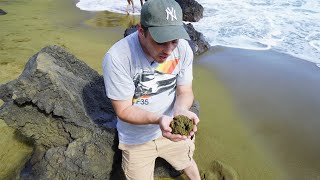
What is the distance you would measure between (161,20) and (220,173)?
6.44ft

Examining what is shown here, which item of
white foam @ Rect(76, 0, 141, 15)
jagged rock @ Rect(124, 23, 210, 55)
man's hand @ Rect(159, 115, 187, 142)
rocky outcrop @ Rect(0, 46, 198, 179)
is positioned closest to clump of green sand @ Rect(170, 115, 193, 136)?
man's hand @ Rect(159, 115, 187, 142)

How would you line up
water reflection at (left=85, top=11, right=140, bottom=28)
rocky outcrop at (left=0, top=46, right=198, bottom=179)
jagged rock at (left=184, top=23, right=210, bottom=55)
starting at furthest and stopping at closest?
water reflection at (left=85, top=11, right=140, bottom=28) → jagged rock at (left=184, top=23, right=210, bottom=55) → rocky outcrop at (left=0, top=46, right=198, bottom=179)

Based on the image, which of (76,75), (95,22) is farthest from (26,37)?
(76,75)

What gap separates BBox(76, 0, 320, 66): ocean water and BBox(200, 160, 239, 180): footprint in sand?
3937 millimetres

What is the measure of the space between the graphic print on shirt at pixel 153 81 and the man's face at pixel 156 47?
0.37 ft

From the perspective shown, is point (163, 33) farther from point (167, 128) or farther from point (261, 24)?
point (261, 24)

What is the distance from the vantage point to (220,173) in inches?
129

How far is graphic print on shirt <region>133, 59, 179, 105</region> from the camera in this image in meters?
2.32

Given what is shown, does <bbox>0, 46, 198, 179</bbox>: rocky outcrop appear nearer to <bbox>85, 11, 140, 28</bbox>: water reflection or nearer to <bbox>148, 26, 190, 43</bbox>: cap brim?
<bbox>148, 26, 190, 43</bbox>: cap brim

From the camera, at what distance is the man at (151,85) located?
205 cm

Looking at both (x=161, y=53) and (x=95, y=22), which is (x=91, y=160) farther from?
(x=95, y=22)

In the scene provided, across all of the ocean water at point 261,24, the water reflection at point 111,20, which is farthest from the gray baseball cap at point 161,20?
the water reflection at point 111,20

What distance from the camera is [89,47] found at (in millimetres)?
7008

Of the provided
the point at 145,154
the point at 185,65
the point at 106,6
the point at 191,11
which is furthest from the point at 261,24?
the point at 145,154
